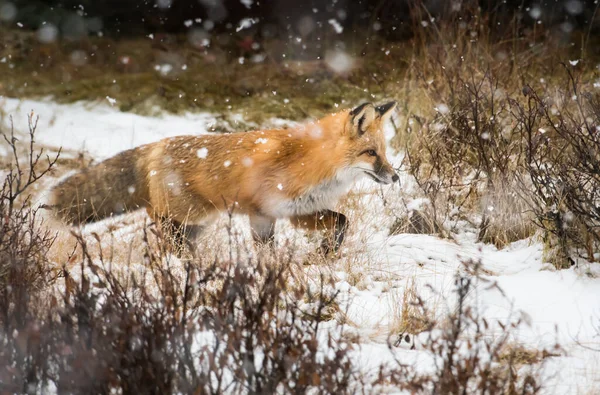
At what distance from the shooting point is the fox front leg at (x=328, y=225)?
499 cm

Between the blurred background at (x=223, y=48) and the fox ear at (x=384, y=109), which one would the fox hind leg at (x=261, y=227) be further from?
the blurred background at (x=223, y=48)

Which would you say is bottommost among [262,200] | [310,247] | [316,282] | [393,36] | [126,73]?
[316,282]

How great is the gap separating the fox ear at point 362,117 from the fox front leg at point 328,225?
72 centimetres

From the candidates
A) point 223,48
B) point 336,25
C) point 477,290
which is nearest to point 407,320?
point 477,290

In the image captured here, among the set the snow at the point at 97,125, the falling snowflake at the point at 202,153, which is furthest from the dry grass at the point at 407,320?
the snow at the point at 97,125

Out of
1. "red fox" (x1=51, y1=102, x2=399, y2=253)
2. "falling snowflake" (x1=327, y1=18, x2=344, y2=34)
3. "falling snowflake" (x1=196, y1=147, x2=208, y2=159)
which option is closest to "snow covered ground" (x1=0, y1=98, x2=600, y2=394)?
"red fox" (x1=51, y1=102, x2=399, y2=253)

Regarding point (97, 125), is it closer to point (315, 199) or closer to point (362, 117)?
point (315, 199)

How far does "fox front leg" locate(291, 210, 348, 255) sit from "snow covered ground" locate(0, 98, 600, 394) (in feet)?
0.39

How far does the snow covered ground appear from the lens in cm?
302

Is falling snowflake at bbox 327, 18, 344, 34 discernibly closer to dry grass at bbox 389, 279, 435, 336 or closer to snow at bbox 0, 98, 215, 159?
snow at bbox 0, 98, 215, 159

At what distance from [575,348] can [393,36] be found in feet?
32.4

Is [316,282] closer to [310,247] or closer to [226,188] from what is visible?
[310,247]

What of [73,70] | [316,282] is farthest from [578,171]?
[73,70]

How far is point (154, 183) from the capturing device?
550 cm
